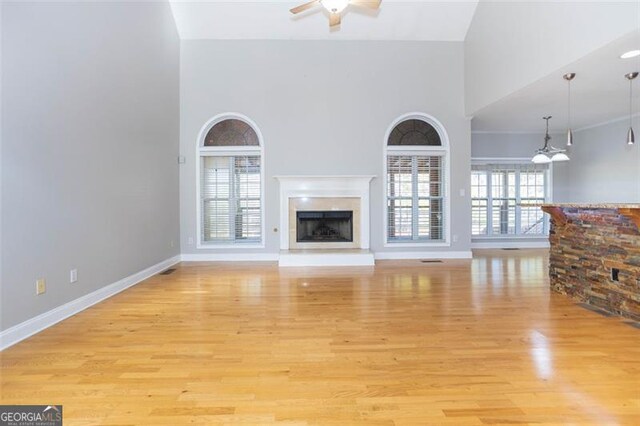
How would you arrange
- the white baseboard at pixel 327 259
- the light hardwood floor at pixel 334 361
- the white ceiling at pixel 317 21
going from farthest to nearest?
the white baseboard at pixel 327 259 < the white ceiling at pixel 317 21 < the light hardwood floor at pixel 334 361

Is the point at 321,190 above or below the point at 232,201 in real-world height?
above

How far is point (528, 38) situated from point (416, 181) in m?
2.86

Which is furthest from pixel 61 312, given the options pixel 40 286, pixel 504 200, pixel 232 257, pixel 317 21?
pixel 504 200

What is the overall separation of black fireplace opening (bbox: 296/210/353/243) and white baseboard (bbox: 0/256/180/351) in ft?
9.16

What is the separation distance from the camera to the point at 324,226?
6.54 meters

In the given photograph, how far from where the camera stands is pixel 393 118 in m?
6.30

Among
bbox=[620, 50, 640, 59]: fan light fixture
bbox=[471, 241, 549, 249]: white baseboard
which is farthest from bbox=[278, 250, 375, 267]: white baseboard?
bbox=[620, 50, 640, 59]: fan light fixture

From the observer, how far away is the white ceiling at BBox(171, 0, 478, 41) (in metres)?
5.64

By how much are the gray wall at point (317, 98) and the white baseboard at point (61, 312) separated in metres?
2.01

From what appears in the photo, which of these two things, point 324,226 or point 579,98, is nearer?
point 579,98

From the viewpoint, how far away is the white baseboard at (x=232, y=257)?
6254mm

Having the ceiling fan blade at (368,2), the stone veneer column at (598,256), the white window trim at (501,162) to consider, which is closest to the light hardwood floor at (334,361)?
the stone veneer column at (598,256)

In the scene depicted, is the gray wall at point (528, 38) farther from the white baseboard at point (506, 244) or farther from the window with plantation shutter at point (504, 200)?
the white baseboard at point (506, 244)

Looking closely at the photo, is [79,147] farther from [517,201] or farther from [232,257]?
[517,201]
